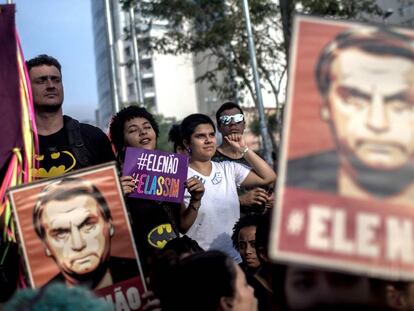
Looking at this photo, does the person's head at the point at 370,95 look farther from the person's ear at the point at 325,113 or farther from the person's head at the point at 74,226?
the person's head at the point at 74,226

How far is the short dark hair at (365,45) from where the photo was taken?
1889 mm

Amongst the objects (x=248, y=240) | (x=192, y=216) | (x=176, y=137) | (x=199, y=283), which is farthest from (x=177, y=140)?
(x=199, y=283)

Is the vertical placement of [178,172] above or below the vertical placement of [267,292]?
above

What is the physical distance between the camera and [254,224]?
3762 mm

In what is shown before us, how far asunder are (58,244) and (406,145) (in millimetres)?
1283

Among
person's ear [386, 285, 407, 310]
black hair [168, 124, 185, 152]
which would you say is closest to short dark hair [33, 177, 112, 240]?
person's ear [386, 285, 407, 310]

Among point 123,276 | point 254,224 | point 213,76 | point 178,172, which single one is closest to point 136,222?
point 178,172

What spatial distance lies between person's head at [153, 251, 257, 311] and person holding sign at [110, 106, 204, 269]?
→ 80 centimetres

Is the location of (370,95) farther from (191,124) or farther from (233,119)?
(233,119)

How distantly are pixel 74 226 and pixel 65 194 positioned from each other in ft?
0.40

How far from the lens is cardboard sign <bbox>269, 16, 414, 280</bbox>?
5.73ft

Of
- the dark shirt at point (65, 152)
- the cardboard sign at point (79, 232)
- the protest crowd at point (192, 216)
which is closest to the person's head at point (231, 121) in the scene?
the protest crowd at point (192, 216)

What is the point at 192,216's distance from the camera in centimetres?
377

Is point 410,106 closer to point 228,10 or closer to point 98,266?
point 98,266
